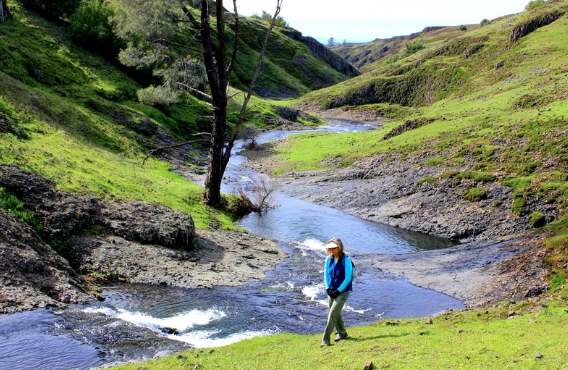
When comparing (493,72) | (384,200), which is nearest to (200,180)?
(384,200)

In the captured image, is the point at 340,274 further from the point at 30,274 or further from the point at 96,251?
the point at 96,251

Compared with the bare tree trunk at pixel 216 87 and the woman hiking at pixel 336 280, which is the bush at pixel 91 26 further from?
the woman hiking at pixel 336 280

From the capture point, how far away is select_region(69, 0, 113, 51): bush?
66.5 m

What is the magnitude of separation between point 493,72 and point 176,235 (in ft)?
320

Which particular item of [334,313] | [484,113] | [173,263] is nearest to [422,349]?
[334,313]

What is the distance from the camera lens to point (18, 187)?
24938 mm

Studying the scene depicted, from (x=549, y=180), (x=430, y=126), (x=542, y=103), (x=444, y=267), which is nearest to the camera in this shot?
(x=444, y=267)

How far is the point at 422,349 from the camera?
13.8m

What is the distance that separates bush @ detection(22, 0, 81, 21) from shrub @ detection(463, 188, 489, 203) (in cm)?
6139

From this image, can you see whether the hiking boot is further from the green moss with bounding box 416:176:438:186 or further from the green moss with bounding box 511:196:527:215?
the green moss with bounding box 416:176:438:186

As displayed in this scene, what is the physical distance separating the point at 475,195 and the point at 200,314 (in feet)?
91.5

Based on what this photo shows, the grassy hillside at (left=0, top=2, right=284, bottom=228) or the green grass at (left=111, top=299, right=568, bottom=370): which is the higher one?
the grassy hillside at (left=0, top=2, right=284, bottom=228)

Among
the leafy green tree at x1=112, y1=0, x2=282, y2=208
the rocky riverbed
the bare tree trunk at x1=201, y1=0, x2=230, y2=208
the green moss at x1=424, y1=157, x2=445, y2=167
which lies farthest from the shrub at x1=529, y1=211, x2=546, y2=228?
the bare tree trunk at x1=201, y1=0, x2=230, y2=208

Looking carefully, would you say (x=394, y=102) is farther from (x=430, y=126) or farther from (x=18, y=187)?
(x=18, y=187)
